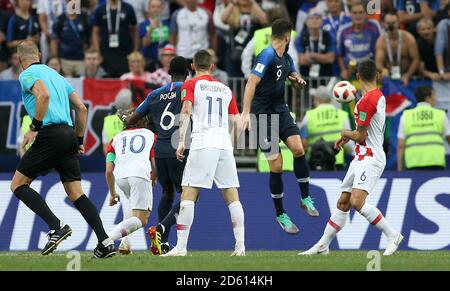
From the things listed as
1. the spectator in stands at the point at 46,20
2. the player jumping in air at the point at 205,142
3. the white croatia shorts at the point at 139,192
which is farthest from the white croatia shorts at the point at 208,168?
the spectator in stands at the point at 46,20

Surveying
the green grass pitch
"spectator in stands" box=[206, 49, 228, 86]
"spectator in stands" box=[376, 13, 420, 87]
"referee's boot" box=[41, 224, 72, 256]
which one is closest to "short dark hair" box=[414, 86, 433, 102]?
"spectator in stands" box=[376, 13, 420, 87]

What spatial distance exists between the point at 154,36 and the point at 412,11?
4950 mm

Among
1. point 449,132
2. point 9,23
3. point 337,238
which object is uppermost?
point 9,23

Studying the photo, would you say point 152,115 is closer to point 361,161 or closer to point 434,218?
point 361,161

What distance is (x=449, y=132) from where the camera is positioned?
20875 millimetres

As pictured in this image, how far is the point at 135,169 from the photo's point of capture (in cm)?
1644

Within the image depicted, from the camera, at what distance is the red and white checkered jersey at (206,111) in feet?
49.9

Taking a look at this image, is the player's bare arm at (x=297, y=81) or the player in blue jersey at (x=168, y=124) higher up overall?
the player's bare arm at (x=297, y=81)

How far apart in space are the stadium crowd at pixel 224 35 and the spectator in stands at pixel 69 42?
19 mm

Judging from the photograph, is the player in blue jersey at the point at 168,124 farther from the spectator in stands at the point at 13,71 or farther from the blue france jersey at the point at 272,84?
the spectator in stands at the point at 13,71
